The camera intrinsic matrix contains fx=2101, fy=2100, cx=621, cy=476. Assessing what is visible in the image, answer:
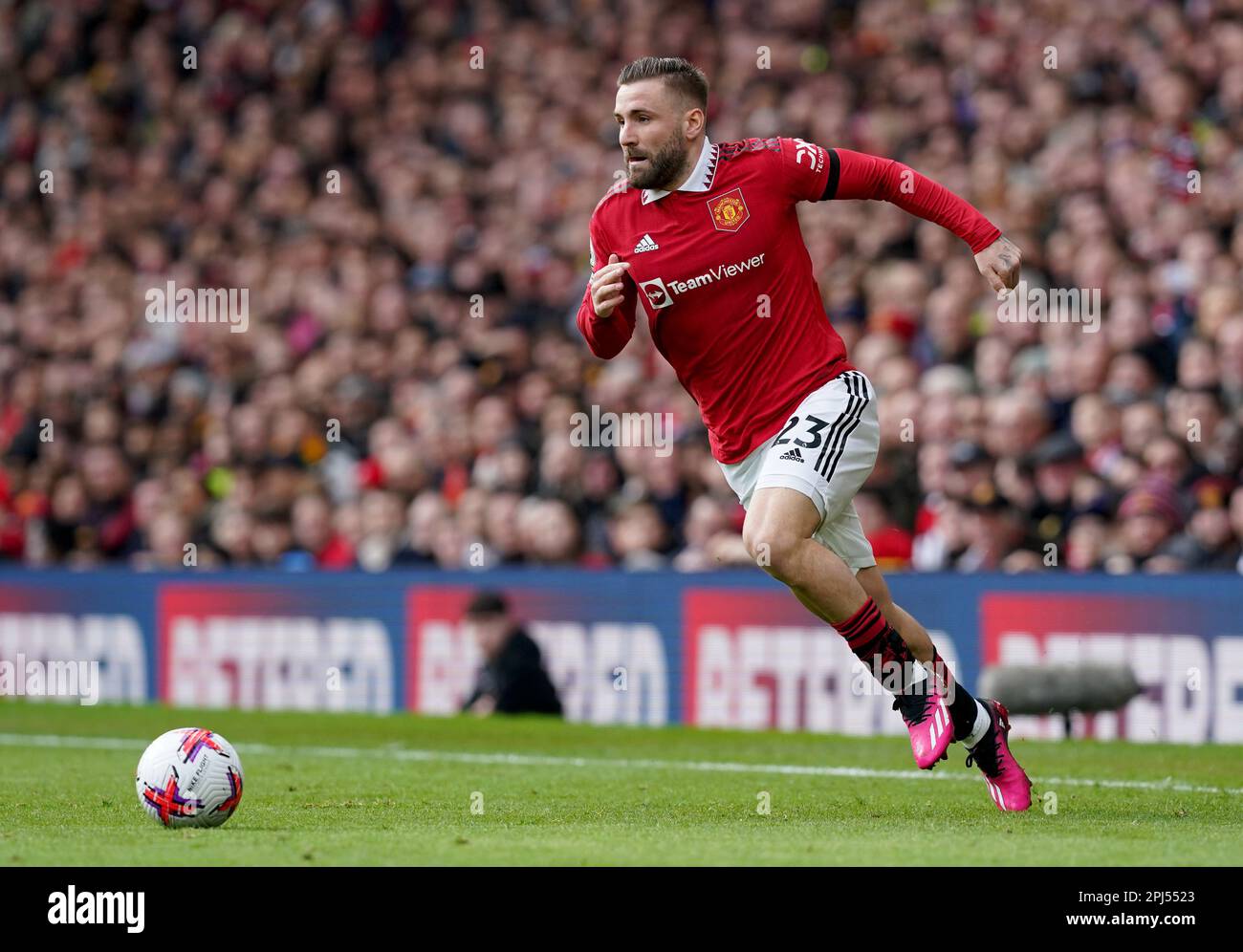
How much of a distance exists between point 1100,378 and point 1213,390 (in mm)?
903

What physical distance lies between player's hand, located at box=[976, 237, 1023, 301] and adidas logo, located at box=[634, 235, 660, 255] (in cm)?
127

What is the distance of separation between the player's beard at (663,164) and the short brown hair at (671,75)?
0.19 m

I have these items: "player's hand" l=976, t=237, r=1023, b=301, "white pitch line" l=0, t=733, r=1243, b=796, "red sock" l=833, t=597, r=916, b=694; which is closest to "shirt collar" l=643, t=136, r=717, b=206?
"player's hand" l=976, t=237, r=1023, b=301

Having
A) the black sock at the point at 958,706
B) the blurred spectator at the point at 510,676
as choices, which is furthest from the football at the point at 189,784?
the blurred spectator at the point at 510,676

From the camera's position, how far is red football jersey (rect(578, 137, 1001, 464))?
27.0 feet

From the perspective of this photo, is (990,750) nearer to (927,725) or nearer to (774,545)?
(927,725)

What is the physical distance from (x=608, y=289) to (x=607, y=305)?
0.06 meters

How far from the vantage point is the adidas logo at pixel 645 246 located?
828 cm

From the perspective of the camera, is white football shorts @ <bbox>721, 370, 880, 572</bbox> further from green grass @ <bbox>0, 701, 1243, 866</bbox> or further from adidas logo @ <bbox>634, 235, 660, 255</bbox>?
green grass @ <bbox>0, 701, 1243, 866</bbox>

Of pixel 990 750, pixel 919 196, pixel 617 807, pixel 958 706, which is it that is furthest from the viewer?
pixel 617 807

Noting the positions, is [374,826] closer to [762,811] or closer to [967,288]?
[762,811]

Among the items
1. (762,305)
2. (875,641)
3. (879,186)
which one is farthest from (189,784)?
(879,186)

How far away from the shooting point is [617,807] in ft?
27.8

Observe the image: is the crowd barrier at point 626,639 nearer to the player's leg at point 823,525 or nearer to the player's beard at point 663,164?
the player's leg at point 823,525
